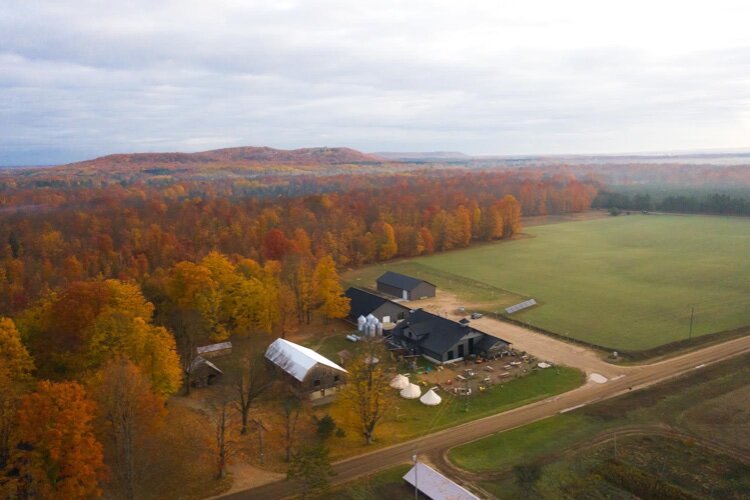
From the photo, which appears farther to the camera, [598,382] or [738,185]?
[738,185]

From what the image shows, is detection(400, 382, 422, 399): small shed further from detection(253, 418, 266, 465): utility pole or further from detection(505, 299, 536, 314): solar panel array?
detection(505, 299, 536, 314): solar panel array

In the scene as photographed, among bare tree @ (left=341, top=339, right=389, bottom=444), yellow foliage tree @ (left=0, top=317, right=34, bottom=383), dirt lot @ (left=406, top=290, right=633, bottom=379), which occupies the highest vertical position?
yellow foliage tree @ (left=0, top=317, right=34, bottom=383)

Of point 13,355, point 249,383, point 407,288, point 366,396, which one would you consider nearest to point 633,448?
point 366,396

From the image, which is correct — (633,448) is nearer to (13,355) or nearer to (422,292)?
(422,292)

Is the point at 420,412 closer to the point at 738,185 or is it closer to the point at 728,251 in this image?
the point at 728,251

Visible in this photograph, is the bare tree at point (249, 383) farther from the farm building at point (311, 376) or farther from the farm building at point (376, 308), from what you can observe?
the farm building at point (376, 308)

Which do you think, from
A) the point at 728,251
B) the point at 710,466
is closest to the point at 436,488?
the point at 710,466

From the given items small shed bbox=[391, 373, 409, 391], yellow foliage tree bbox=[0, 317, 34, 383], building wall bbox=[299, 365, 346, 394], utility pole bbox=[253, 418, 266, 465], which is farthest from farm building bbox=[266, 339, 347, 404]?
yellow foliage tree bbox=[0, 317, 34, 383]
